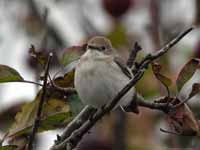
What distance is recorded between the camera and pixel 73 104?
3.02m

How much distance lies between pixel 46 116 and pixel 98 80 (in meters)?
0.41

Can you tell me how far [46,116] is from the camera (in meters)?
3.01

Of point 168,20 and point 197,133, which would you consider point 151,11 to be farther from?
point 168,20

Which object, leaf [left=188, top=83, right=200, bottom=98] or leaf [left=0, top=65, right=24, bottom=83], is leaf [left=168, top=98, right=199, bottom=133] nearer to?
leaf [left=188, top=83, right=200, bottom=98]

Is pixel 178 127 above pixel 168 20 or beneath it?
beneath

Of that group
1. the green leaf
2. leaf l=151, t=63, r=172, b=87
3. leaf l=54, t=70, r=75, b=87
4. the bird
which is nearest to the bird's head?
the bird

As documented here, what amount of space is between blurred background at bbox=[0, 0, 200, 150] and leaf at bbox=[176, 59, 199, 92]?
34.8 inches

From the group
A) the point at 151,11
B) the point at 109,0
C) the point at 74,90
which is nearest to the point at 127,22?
the point at 109,0

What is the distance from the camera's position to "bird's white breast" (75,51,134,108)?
3.10 meters

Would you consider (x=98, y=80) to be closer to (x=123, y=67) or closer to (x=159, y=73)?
(x=123, y=67)

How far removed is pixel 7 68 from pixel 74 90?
0.42 metres

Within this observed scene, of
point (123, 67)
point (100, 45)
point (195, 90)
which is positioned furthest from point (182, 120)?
point (100, 45)

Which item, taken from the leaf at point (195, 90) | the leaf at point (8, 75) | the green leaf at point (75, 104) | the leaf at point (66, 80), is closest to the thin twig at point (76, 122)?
the green leaf at point (75, 104)

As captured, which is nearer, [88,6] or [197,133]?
[197,133]
